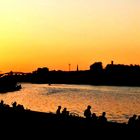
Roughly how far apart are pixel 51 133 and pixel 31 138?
1534 millimetres

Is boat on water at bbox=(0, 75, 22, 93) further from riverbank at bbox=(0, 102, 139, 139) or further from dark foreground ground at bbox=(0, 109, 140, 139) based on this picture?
dark foreground ground at bbox=(0, 109, 140, 139)

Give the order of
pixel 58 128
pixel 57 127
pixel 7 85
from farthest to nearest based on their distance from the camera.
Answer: pixel 7 85
pixel 57 127
pixel 58 128

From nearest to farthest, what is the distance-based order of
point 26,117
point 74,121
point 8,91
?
point 74,121, point 26,117, point 8,91

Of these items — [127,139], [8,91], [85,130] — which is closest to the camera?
[127,139]

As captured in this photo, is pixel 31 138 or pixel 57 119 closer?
pixel 31 138

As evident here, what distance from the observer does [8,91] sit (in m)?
181

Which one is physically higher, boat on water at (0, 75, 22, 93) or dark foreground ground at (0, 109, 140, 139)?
boat on water at (0, 75, 22, 93)

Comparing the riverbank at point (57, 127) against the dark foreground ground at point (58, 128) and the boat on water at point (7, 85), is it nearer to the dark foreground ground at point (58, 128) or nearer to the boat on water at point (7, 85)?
the dark foreground ground at point (58, 128)

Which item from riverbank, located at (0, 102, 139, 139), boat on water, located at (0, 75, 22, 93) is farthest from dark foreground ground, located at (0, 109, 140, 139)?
boat on water, located at (0, 75, 22, 93)

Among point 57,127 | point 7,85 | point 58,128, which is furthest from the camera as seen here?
point 7,85

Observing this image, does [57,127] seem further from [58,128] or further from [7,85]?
[7,85]

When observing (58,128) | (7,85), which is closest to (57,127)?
(58,128)

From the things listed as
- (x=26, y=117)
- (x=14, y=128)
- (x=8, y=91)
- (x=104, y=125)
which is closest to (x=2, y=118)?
(x=26, y=117)

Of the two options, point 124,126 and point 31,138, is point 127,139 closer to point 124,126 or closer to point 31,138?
point 124,126
